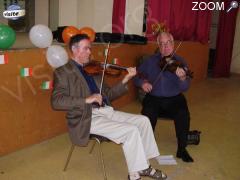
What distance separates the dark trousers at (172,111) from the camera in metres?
2.62

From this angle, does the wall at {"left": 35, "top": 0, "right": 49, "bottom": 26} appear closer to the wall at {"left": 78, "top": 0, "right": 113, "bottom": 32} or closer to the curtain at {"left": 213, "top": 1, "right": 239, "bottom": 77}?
the wall at {"left": 78, "top": 0, "right": 113, "bottom": 32}

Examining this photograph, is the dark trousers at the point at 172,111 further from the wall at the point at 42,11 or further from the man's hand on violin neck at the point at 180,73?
the wall at the point at 42,11

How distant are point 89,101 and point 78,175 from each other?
64 centimetres

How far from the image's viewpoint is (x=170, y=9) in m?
4.55

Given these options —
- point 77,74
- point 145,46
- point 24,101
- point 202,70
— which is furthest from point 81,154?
point 202,70

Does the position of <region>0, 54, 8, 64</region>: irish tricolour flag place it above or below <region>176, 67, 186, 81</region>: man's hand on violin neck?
above

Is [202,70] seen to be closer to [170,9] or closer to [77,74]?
[170,9]

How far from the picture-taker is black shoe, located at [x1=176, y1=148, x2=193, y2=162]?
2.60 m

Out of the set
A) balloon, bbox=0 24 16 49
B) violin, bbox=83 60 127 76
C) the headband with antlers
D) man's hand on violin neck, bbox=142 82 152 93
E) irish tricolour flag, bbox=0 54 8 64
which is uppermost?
the headband with antlers

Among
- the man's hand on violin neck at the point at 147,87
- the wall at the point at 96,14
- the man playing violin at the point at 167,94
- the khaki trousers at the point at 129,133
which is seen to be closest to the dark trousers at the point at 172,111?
the man playing violin at the point at 167,94

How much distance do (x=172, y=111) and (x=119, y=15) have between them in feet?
7.24

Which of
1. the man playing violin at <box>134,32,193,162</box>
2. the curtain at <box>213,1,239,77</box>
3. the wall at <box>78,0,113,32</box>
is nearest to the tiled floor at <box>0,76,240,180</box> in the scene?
the man playing violin at <box>134,32,193,162</box>

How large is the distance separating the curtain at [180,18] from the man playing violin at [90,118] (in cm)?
234

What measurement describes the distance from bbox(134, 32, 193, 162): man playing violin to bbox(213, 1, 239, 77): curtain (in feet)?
12.3
